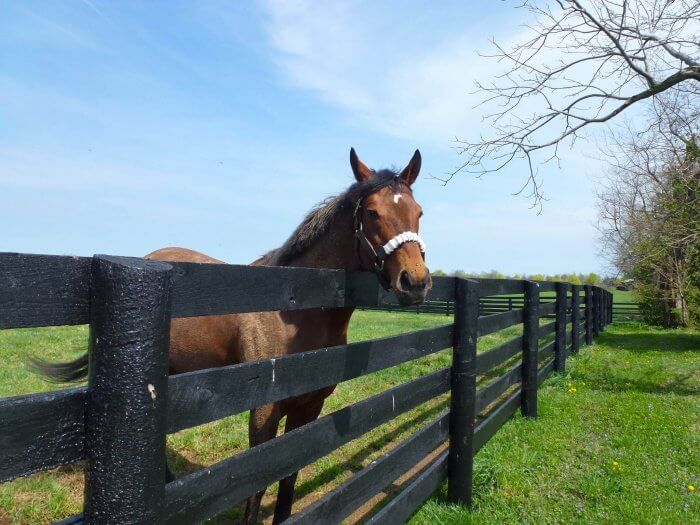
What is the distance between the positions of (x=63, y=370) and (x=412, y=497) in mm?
3199

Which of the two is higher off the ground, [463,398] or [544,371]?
[463,398]

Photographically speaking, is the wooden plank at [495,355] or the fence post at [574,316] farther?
the fence post at [574,316]

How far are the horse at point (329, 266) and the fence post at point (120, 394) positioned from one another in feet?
4.84

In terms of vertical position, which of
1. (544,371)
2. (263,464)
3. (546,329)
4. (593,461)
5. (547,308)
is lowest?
(593,461)

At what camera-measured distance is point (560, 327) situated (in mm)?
8258

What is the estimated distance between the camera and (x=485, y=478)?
4.09m

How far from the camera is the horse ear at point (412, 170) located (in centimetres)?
335

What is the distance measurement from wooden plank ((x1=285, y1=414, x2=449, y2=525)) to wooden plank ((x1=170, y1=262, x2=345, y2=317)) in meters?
0.89

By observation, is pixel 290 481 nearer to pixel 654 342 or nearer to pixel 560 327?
pixel 560 327

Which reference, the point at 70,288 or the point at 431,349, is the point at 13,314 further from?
the point at 431,349

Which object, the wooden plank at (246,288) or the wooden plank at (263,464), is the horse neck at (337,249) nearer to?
the wooden plank at (246,288)

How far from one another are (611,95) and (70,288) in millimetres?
10088

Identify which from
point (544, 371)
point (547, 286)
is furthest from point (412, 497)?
point (544, 371)

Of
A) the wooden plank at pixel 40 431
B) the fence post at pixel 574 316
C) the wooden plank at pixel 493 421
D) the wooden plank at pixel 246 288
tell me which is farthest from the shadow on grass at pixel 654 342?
the wooden plank at pixel 40 431
